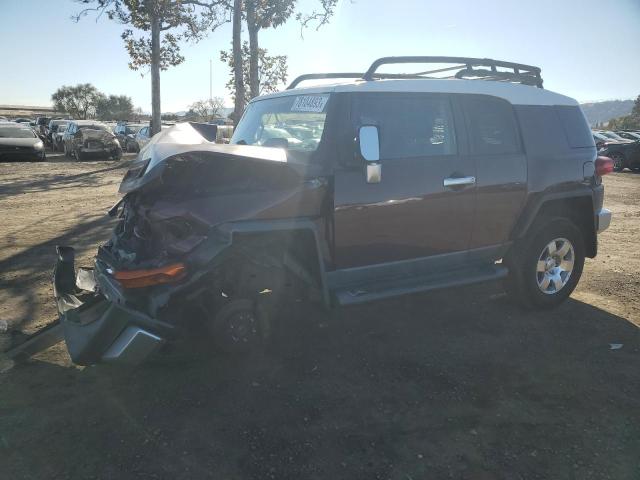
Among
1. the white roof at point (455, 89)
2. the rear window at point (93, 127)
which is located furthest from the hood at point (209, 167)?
the rear window at point (93, 127)

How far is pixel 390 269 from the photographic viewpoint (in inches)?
156

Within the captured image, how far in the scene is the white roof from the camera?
387cm

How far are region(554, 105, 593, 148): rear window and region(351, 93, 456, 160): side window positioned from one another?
4.58 ft

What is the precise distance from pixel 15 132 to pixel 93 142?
9.58ft

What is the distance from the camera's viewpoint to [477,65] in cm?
473

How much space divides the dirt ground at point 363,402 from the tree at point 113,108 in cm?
8313

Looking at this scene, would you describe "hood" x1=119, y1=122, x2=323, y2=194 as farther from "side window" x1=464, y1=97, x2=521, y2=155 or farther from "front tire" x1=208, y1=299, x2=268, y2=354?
"side window" x1=464, y1=97, x2=521, y2=155

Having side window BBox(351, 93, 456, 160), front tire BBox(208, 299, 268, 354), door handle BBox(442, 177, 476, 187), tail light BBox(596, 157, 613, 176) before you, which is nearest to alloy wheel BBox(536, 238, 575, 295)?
tail light BBox(596, 157, 613, 176)

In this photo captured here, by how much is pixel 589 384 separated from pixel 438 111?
2351 mm

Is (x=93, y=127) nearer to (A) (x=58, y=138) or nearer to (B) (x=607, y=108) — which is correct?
(A) (x=58, y=138)

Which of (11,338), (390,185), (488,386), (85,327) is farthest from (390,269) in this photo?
(11,338)

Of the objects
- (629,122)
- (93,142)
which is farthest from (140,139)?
(629,122)

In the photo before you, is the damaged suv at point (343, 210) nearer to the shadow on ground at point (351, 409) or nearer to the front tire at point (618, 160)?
the shadow on ground at point (351, 409)

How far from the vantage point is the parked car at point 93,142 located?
21156mm
